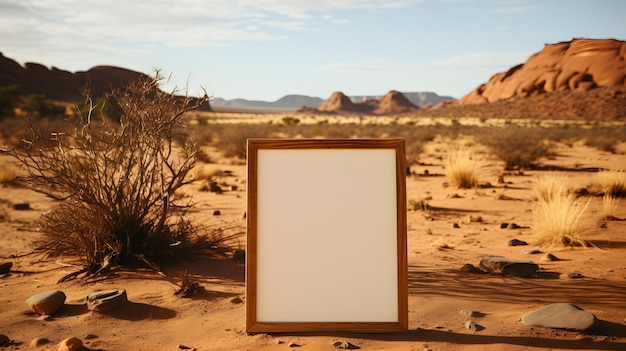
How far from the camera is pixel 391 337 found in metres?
3.95

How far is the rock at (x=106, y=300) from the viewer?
4637 millimetres

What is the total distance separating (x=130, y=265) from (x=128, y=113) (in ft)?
4.94

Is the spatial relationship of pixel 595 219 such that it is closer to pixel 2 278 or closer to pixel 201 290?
pixel 201 290

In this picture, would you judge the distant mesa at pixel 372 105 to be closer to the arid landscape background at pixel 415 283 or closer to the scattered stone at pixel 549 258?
the arid landscape background at pixel 415 283

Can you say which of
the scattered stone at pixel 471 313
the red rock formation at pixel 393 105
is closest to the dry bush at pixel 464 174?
the scattered stone at pixel 471 313

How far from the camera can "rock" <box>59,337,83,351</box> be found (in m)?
3.78

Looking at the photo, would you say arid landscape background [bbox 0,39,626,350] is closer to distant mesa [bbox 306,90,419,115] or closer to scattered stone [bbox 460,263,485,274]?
scattered stone [bbox 460,263,485,274]

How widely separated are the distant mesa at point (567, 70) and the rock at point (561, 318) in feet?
246

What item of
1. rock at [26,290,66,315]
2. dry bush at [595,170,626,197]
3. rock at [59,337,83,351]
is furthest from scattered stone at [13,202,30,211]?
dry bush at [595,170,626,197]

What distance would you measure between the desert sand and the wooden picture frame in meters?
0.18

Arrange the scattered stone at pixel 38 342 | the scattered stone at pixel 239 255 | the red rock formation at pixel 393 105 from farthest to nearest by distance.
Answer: the red rock formation at pixel 393 105
the scattered stone at pixel 239 255
the scattered stone at pixel 38 342

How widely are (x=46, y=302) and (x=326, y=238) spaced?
2343 millimetres

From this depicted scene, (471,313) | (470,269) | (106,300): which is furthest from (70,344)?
(470,269)

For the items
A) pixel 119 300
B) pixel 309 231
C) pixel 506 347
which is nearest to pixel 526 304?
pixel 506 347
